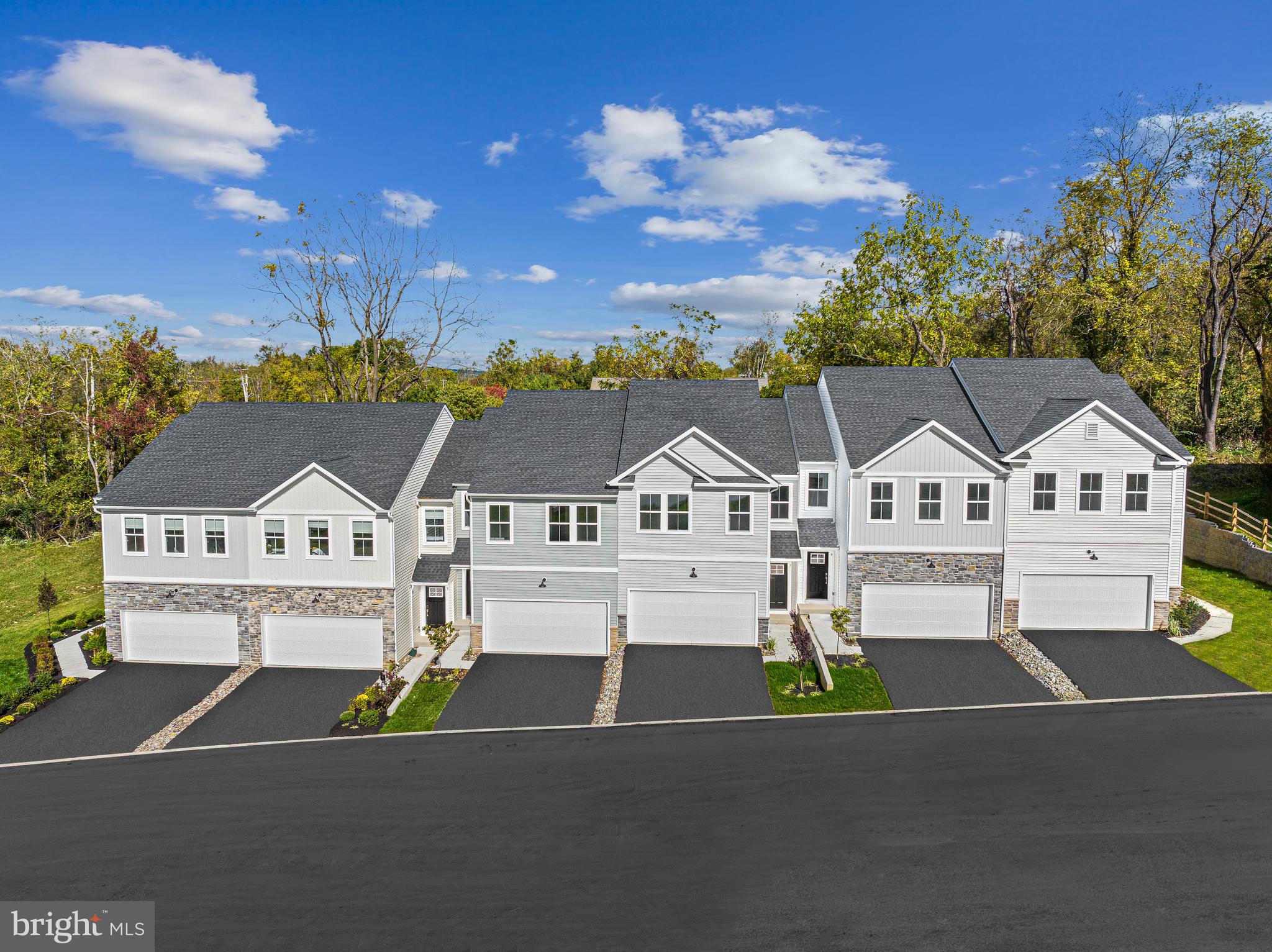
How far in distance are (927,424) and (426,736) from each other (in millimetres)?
17602

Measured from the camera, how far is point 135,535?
22344 millimetres

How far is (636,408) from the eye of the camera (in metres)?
26.2

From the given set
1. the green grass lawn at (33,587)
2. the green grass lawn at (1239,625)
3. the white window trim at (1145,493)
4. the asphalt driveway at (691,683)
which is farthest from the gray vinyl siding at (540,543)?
the green grass lawn at (1239,625)

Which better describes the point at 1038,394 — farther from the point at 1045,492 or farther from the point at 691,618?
the point at 691,618

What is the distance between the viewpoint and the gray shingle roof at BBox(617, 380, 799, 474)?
952 inches

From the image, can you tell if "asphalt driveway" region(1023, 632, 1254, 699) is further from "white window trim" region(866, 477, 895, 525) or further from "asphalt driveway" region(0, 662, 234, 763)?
"asphalt driveway" region(0, 662, 234, 763)

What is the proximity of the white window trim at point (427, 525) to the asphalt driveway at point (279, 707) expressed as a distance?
477 centimetres

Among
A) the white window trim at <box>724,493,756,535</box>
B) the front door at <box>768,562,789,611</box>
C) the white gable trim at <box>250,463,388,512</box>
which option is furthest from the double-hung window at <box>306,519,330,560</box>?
the front door at <box>768,562,789,611</box>

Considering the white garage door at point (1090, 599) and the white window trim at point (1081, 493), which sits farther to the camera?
the white garage door at point (1090, 599)

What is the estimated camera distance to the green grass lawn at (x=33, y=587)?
77.3 ft

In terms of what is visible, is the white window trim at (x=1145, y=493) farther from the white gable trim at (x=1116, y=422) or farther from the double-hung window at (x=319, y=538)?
the double-hung window at (x=319, y=538)

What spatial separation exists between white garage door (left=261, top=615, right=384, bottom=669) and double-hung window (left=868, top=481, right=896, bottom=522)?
53.8ft

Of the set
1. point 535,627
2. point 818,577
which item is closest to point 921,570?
point 818,577

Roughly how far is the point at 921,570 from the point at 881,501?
2.63 metres
